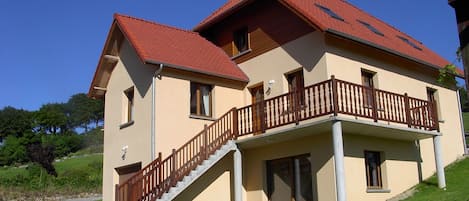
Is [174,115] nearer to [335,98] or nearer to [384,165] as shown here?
[335,98]

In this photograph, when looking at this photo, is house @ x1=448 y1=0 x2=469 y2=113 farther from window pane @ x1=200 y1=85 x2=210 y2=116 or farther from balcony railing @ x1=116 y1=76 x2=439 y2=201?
window pane @ x1=200 y1=85 x2=210 y2=116

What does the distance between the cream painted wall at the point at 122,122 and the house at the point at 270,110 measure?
5cm

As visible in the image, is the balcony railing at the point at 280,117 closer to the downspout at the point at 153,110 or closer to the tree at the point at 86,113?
the downspout at the point at 153,110

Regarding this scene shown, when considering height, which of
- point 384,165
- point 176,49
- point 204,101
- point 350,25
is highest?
point 350,25

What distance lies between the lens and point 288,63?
1736 centimetres

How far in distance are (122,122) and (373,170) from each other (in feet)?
31.0

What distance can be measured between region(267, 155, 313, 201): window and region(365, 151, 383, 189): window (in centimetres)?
202

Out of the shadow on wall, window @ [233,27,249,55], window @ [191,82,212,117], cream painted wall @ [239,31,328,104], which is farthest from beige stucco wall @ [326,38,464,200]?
the shadow on wall

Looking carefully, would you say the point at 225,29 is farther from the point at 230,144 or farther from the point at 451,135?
the point at 451,135

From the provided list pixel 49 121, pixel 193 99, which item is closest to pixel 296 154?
pixel 193 99

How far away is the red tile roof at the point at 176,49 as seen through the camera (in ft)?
56.3

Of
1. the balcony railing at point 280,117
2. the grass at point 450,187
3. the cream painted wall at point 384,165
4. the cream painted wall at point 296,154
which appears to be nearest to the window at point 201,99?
the balcony railing at point 280,117

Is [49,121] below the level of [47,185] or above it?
above

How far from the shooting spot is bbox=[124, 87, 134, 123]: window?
1898 centimetres
